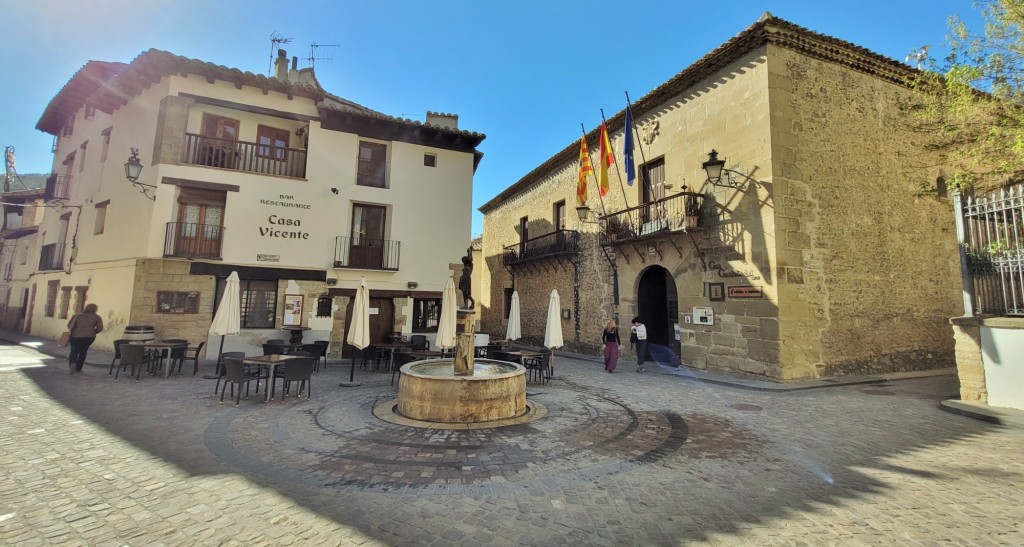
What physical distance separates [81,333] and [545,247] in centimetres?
1424

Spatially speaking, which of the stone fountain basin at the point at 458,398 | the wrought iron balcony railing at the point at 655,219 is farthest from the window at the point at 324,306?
the wrought iron balcony railing at the point at 655,219

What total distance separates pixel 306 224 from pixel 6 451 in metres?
9.22

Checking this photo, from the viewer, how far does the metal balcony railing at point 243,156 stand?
12117 mm

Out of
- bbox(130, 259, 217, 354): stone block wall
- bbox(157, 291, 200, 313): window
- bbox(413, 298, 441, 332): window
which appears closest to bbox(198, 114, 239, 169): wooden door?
bbox(130, 259, 217, 354): stone block wall

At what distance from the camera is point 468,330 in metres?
7.09

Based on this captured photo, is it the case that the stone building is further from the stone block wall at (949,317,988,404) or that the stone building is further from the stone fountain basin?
the stone fountain basin

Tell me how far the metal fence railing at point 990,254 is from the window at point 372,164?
1391 centimetres

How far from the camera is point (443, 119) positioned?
50.2 feet

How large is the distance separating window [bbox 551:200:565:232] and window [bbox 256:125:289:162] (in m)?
10.4

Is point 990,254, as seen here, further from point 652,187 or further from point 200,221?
point 200,221

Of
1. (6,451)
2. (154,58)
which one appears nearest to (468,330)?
(6,451)

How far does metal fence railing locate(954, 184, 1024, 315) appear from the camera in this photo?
6.66 meters

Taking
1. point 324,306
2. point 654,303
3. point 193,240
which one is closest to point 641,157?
point 654,303

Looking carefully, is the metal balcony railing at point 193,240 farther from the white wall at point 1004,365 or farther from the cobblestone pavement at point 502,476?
the white wall at point 1004,365
